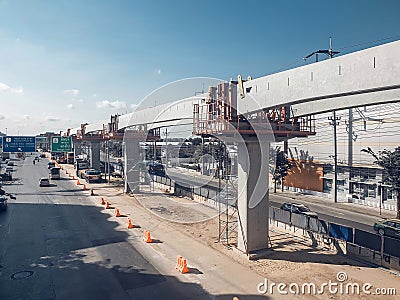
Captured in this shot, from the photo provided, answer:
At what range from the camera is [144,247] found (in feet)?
46.9

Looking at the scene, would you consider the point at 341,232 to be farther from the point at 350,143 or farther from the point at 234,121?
the point at 350,143

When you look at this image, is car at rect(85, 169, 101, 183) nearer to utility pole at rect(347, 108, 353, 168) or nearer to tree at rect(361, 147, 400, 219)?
utility pole at rect(347, 108, 353, 168)

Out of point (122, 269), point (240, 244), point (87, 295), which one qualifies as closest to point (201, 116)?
point (240, 244)

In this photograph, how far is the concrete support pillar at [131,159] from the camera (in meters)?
29.3

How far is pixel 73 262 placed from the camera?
40.4 ft

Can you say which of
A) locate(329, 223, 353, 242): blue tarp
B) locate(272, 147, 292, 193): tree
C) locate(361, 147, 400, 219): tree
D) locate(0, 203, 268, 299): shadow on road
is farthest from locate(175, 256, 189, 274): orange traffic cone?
locate(272, 147, 292, 193): tree

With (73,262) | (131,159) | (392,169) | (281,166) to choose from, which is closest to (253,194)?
(73,262)

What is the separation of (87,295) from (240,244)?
6723mm

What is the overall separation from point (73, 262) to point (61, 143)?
35432 mm

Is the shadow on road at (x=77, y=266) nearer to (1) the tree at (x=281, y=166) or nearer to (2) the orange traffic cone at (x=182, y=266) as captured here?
(2) the orange traffic cone at (x=182, y=266)

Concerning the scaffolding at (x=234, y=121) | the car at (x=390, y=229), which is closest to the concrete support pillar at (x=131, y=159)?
the scaffolding at (x=234, y=121)

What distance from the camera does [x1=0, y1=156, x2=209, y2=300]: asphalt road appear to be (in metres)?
9.91

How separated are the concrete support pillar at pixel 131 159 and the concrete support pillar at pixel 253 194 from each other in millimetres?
17703

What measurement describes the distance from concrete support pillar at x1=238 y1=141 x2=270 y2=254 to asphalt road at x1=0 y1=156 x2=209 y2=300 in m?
3.96
